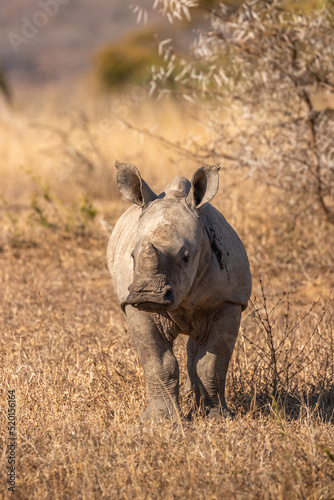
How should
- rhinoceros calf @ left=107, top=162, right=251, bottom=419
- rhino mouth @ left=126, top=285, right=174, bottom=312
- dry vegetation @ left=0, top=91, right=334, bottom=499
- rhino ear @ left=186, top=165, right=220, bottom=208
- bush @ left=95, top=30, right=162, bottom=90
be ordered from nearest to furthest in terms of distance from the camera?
rhino mouth @ left=126, top=285, right=174, bottom=312 → dry vegetation @ left=0, top=91, right=334, bottom=499 → rhinoceros calf @ left=107, top=162, right=251, bottom=419 → rhino ear @ left=186, top=165, right=220, bottom=208 → bush @ left=95, top=30, right=162, bottom=90

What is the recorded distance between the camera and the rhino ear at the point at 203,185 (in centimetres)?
380

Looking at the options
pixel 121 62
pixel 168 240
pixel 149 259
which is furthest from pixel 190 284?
pixel 121 62

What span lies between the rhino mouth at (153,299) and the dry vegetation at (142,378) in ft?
2.50

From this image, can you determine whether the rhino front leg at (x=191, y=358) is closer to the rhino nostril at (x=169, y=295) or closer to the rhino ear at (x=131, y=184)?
the rhino ear at (x=131, y=184)

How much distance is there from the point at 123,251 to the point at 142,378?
102cm

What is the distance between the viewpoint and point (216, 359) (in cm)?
410

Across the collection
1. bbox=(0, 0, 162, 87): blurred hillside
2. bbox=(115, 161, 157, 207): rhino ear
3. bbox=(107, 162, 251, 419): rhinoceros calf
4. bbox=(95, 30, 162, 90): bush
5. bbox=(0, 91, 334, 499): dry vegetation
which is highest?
bbox=(0, 0, 162, 87): blurred hillside

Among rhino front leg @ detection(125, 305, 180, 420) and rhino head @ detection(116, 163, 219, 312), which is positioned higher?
rhino head @ detection(116, 163, 219, 312)

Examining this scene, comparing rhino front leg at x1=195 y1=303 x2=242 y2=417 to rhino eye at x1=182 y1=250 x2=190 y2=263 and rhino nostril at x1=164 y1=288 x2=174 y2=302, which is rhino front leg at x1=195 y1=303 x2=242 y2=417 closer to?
rhino eye at x1=182 y1=250 x2=190 y2=263

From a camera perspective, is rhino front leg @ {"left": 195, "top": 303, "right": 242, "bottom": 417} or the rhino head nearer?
the rhino head

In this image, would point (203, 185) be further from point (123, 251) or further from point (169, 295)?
point (169, 295)

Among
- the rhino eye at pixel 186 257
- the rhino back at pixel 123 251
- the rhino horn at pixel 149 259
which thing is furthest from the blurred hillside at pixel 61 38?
the rhino horn at pixel 149 259

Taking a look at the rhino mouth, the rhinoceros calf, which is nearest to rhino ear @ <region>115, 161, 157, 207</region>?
the rhinoceros calf

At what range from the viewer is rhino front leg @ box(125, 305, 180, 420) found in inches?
159
